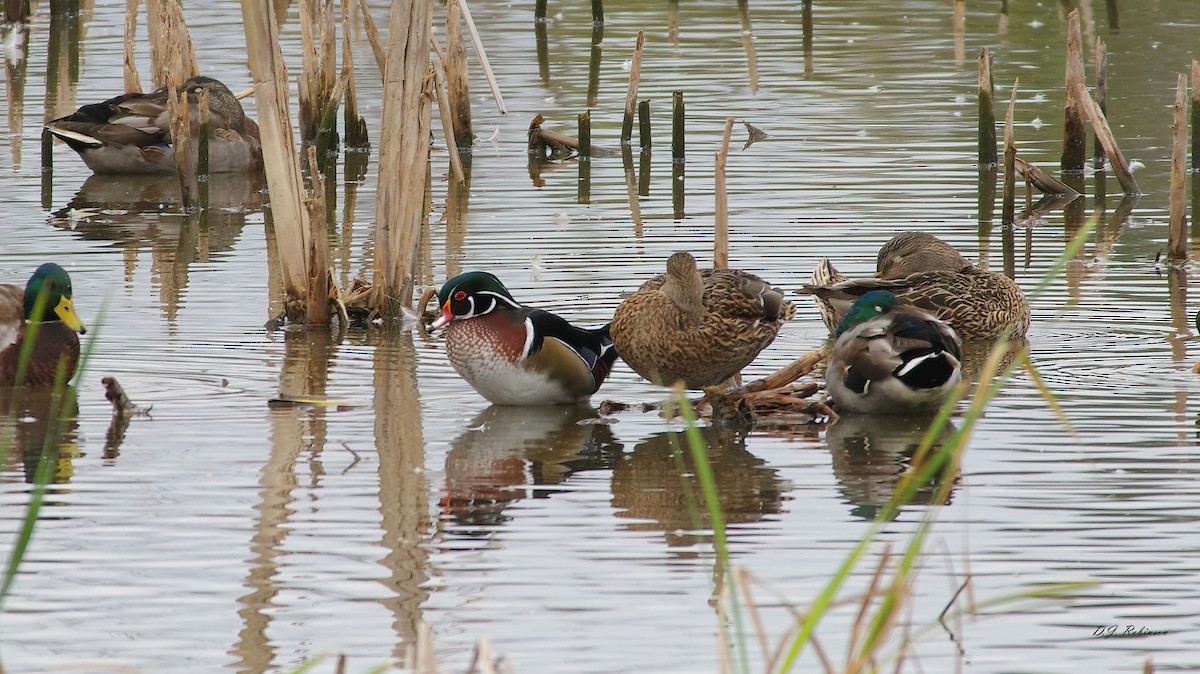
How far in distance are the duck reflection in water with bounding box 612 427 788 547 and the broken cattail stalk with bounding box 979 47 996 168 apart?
22.2 feet

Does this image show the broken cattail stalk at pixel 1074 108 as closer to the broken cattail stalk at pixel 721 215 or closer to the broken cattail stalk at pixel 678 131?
the broken cattail stalk at pixel 678 131

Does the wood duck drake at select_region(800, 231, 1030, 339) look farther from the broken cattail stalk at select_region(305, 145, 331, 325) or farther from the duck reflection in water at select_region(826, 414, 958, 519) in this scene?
the broken cattail stalk at select_region(305, 145, 331, 325)

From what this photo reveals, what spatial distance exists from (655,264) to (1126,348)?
3231 mm

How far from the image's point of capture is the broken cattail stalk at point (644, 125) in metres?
14.8

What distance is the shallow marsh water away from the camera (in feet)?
16.7

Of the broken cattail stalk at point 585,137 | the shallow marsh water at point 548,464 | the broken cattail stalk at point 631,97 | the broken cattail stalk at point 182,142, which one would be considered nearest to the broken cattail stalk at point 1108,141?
the shallow marsh water at point 548,464

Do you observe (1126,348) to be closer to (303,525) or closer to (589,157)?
(303,525)

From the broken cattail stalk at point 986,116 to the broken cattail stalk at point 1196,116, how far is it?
1.54 meters

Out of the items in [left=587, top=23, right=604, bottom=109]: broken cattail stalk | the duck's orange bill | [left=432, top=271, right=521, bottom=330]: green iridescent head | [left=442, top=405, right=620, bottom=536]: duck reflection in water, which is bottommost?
[left=442, top=405, right=620, bottom=536]: duck reflection in water

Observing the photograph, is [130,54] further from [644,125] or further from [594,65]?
[594,65]

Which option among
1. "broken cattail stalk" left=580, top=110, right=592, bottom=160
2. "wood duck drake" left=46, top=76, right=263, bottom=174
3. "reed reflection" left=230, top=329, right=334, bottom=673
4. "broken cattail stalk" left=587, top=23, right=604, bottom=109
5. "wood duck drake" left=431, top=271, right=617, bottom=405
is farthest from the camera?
A: "broken cattail stalk" left=587, top=23, right=604, bottom=109

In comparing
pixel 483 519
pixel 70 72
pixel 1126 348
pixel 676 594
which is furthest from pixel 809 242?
pixel 70 72

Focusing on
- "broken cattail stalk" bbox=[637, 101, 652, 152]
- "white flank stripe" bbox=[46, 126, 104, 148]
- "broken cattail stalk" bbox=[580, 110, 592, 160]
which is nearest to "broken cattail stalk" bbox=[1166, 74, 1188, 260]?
"broken cattail stalk" bbox=[637, 101, 652, 152]

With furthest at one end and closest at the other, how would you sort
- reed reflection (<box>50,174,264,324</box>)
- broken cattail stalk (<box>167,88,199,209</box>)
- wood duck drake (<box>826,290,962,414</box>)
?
broken cattail stalk (<box>167,88,199,209</box>)
reed reflection (<box>50,174,264,324</box>)
wood duck drake (<box>826,290,962,414</box>)
